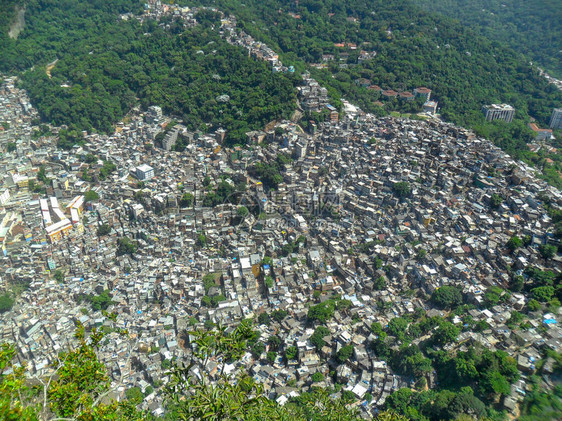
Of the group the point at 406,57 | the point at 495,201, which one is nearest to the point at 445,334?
→ the point at 495,201

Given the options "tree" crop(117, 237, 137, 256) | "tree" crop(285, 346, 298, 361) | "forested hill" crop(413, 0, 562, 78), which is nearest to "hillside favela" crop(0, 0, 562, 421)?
"tree" crop(285, 346, 298, 361)

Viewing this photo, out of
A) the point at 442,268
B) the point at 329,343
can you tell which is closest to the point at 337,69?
the point at 442,268

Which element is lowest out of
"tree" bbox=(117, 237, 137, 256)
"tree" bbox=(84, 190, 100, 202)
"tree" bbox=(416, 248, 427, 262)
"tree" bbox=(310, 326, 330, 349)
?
"tree" bbox=(117, 237, 137, 256)

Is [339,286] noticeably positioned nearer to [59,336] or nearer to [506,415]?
[506,415]

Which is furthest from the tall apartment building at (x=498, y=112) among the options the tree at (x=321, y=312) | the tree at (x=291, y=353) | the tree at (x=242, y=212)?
the tree at (x=291, y=353)

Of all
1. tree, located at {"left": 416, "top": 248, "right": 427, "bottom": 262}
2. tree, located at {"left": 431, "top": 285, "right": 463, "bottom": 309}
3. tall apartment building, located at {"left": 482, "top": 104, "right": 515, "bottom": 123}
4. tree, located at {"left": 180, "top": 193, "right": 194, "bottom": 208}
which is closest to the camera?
tree, located at {"left": 431, "top": 285, "right": 463, "bottom": 309}

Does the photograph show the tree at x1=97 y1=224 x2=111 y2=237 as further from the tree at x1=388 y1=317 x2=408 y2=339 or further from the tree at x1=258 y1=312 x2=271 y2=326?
the tree at x1=388 y1=317 x2=408 y2=339
